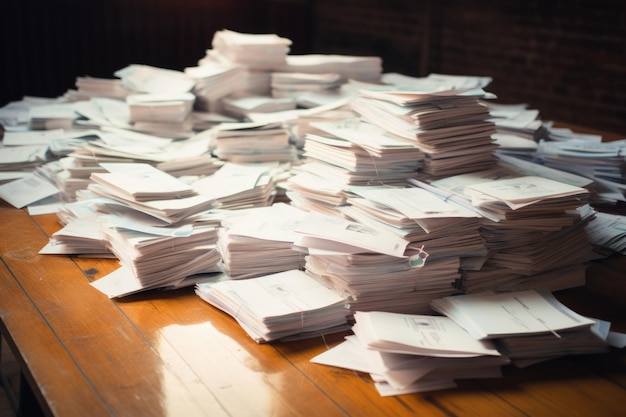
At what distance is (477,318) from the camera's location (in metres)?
1.92

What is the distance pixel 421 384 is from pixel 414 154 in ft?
2.90

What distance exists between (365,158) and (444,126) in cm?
29

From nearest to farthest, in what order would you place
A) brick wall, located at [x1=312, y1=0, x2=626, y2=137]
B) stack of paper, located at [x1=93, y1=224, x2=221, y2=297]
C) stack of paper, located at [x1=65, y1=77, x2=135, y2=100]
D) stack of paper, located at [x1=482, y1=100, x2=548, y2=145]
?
stack of paper, located at [x1=93, y1=224, x2=221, y2=297], stack of paper, located at [x1=482, y1=100, x2=548, y2=145], stack of paper, located at [x1=65, y1=77, x2=135, y2=100], brick wall, located at [x1=312, y1=0, x2=626, y2=137]

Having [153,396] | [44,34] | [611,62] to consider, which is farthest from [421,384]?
[44,34]

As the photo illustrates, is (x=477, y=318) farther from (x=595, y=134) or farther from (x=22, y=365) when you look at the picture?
(x=595, y=134)

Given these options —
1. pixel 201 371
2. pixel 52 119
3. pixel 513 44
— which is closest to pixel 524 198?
pixel 201 371

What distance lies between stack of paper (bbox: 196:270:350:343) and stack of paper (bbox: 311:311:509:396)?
0.12 meters

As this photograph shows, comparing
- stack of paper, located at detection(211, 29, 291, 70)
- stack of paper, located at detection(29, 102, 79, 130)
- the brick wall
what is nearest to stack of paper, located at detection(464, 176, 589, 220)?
stack of paper, located at detection(211, 29, 291, 70)

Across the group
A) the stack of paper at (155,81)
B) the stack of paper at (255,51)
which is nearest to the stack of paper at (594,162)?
the stack of paper at (255,51)

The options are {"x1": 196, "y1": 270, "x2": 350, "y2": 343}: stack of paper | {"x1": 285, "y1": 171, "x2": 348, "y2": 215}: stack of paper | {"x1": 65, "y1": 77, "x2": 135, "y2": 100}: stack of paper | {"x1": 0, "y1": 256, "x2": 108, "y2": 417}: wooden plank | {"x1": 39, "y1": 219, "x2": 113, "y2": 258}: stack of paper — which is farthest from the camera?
{"x1": 65, "y1": 77, "x2": 135, "y2": 100}: stack of paper

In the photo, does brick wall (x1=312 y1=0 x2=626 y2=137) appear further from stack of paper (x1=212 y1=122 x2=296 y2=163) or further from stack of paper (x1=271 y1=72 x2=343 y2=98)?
stack of paper (x1=212 y1=122 x2=296 y2=163)

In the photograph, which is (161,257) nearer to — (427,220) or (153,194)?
(153,194)

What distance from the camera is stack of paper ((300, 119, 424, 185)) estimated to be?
241 cm

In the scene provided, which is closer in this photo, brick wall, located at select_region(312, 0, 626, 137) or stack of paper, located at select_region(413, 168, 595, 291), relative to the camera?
stack of paper, located at select_region(413, 168, 595, 291)
